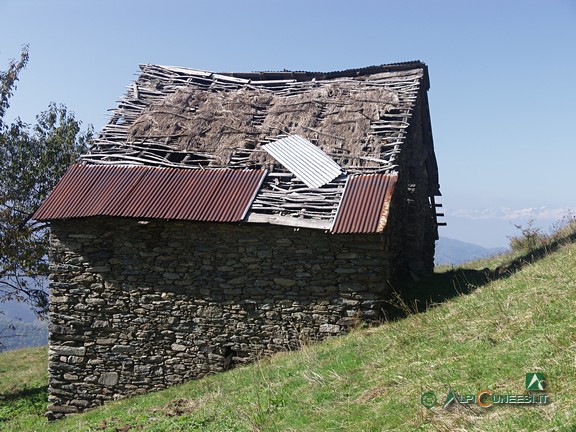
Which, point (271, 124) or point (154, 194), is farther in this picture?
point (271, 124)

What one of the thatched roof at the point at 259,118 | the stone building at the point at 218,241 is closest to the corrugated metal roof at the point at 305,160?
the stone building at the point at 218,241

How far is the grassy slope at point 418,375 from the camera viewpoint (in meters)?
4.59

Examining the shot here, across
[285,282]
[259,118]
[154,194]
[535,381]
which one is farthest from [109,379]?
[535,381]

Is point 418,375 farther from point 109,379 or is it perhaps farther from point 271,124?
point 271,124

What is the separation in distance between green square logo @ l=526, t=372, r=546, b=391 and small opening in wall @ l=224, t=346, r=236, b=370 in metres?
6.67

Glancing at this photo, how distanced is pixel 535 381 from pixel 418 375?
1365 millimetres

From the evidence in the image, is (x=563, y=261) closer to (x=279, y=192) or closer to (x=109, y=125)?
(x=279, y=192)

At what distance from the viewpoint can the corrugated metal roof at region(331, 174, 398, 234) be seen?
9.43 meters

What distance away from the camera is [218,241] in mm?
10391

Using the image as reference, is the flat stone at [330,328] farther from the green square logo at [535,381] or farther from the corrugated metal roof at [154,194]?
the green square logo at [535,381]

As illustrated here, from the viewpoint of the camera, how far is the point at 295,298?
9992 mm

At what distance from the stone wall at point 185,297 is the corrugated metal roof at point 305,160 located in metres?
1.35

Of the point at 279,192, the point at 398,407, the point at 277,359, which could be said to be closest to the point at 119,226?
the point at 279,192

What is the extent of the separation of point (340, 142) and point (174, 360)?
543 cm
